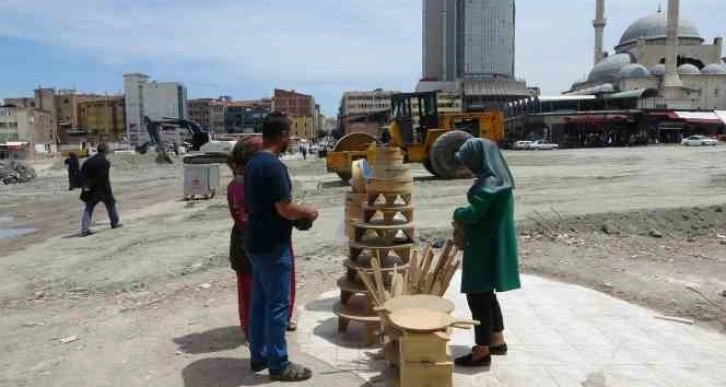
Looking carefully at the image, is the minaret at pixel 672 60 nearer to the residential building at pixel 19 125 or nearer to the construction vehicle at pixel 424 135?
the construction vehicle at pixel 424 135

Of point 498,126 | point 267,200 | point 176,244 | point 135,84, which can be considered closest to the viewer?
point 267,200

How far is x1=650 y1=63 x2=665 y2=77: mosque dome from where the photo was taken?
7512 cm

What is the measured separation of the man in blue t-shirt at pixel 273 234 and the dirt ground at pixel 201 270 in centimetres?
38

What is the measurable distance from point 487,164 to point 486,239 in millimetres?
505

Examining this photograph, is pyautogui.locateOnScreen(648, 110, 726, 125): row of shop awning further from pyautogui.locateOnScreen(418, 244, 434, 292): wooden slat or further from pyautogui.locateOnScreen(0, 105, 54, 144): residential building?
pyautogui.locateOnScreen(0, 105, 54, 144): residential building

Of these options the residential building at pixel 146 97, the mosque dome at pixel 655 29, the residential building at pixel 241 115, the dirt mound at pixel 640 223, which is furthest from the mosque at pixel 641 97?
the residential building at pixel 146 97

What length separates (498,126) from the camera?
2023 centimetres

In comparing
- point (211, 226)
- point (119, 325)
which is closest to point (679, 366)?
point (119, 325)

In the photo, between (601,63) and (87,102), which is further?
(87,102)

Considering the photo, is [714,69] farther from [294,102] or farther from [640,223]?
[294,102]

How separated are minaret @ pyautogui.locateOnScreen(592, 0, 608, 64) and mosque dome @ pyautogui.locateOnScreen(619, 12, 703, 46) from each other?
4.20m

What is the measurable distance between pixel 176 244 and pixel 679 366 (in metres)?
7.72

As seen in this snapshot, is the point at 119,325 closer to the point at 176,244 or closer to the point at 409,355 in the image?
the point at 409,355

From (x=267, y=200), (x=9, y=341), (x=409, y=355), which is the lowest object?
(x=9, y=341)
